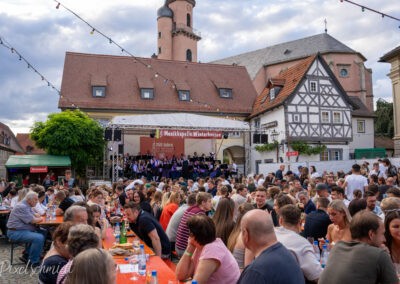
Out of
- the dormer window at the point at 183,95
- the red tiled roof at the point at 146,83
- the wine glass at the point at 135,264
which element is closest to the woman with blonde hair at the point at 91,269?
the wine glass at the point at 135,264

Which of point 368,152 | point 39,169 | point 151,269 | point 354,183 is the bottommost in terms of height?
point 151,269

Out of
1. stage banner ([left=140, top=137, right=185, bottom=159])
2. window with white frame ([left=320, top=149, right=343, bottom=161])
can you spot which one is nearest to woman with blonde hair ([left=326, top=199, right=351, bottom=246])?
stage banner ([left=140, top=137, right=185, bottom=159])

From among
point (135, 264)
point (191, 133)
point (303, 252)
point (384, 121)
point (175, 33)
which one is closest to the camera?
point (303, 252)

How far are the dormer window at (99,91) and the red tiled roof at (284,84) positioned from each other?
1211 centimetres

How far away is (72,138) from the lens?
25125 millimetres

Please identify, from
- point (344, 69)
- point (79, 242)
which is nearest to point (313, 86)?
point (344, 69)

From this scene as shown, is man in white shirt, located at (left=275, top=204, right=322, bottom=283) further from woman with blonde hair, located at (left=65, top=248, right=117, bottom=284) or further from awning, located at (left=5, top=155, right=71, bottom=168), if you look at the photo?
awning, located at (left=5, top=155, right=71, bottom=168)

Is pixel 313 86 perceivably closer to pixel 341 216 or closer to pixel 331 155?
pixel 331 155

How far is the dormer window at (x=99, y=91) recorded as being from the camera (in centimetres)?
3150

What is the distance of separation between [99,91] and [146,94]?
3.71 metres

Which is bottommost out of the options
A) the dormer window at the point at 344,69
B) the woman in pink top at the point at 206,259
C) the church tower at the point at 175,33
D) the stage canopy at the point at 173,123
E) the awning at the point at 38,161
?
the woman in pink top at the point at 206,259

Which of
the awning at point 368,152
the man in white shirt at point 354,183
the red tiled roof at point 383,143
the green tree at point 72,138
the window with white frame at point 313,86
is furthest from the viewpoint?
the red tiled roof at point 383,143

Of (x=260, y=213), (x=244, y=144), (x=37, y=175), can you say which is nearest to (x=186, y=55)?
(x=244, y=144)

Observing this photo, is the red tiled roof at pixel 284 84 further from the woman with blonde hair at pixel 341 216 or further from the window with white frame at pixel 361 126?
the woman with blonde hair at pixel 341 216
